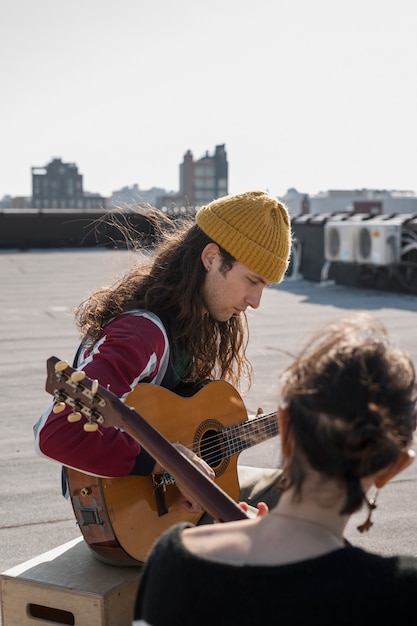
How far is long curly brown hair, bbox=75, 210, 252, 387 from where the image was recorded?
3.03 meters

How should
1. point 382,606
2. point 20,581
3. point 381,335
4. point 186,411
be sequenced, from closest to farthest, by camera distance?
1. point 382,606
2. point 381,335
3. point 20,581
4. point 186,411

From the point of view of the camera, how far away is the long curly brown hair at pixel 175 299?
3033 millimetres

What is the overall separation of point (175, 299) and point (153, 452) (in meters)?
1.00

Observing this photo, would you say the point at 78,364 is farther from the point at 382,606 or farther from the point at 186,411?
the point at 382,606

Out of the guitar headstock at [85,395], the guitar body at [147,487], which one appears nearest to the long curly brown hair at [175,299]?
the guitar body at [147,487]

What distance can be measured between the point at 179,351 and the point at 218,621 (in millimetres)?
1623

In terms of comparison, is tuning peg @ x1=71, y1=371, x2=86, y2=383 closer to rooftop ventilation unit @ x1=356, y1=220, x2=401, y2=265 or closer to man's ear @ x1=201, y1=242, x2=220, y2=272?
man's ear @ x1=201, y1=242, x2=220, y2=272

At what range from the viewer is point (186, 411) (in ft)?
9.95

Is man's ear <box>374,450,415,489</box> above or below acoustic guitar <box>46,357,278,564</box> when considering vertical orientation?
above

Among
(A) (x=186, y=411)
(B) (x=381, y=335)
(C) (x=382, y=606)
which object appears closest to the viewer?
(C) (x=382, y=606)

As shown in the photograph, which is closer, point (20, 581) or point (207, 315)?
point (20, 581)

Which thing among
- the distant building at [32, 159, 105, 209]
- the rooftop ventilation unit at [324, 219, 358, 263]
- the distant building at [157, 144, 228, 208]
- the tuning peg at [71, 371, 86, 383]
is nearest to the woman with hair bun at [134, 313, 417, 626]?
the tuning peg at [71, 371, 86, 383]

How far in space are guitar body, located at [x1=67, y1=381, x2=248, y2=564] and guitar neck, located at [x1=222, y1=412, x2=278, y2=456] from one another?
0.10 ft

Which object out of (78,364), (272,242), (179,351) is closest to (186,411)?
(179,351)
